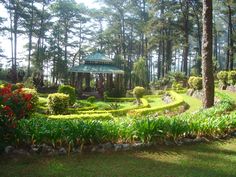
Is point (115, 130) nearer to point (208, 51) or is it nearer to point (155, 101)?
point (208, 51)

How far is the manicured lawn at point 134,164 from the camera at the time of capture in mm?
6387

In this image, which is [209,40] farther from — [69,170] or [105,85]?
[105,85]

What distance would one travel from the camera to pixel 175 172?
6.50 meters

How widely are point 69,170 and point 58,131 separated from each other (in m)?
1.36

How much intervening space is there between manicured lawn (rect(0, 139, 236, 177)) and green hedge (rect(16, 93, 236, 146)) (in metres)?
0.44

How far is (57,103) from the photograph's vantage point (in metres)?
17.1

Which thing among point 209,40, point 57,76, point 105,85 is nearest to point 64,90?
point 209,40

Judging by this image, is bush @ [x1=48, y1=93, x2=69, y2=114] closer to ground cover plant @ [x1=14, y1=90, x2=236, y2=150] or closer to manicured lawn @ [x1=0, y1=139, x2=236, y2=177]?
ground cover plant @ [x1=14, y1=90, x2=236, y2=150]

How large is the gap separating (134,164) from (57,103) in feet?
35.3

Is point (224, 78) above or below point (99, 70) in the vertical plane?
below

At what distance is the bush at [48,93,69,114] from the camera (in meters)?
17.0

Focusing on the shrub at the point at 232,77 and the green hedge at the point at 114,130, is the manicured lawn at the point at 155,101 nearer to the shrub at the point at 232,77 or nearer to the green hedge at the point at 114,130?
the shrub at the point at 232,77

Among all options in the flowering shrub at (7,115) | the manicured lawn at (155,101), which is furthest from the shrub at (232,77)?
the flowering shrub at (7,115)

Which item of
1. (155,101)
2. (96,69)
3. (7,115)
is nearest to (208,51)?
(7,115)
